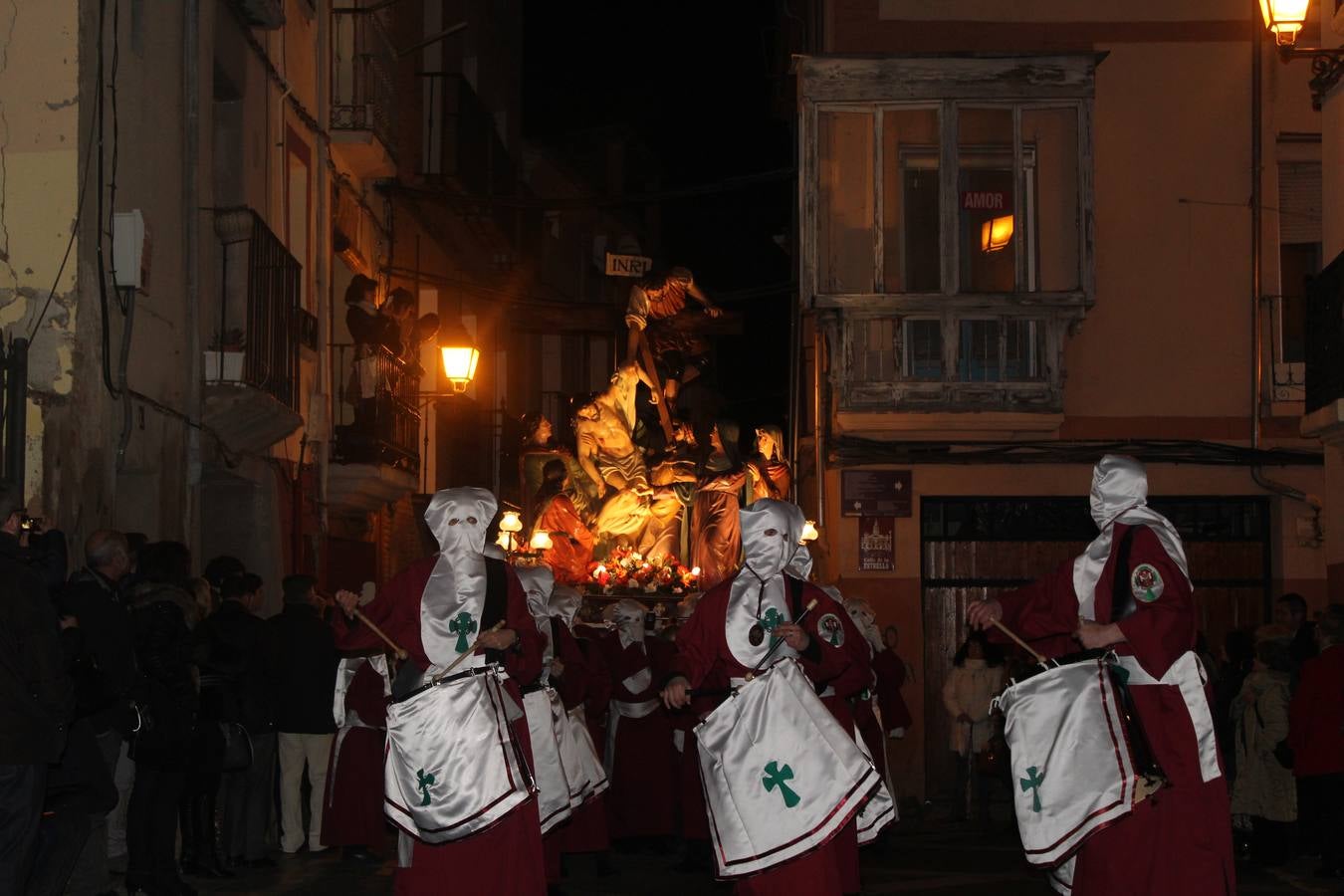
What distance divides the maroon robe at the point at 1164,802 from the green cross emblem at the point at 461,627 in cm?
285

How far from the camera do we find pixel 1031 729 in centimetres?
845

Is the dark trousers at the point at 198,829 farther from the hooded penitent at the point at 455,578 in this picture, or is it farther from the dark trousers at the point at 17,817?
the dark trousers at the point at 17,817

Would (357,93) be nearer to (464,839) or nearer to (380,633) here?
(380,633)

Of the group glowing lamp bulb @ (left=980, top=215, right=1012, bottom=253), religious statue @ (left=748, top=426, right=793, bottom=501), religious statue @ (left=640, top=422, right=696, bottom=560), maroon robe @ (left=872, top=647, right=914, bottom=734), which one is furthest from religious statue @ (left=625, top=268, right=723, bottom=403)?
maroon robe @ (left=872, top=647, right=914, bottom=734)

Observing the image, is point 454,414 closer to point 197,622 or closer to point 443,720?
point 197,622

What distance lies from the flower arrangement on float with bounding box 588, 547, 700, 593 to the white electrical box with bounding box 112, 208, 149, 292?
28.1 ft

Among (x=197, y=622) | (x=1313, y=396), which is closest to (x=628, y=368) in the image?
(x=1313, y=396)

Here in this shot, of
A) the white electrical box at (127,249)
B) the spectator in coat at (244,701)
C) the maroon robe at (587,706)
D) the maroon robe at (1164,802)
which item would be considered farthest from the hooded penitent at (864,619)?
the maroon robe at (1164,802)

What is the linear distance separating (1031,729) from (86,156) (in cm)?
748

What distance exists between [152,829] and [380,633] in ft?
8.43

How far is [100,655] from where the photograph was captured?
9117 mm

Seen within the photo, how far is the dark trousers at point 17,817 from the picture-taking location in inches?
298

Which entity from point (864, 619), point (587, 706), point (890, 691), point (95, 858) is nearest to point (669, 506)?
point (890, 691)

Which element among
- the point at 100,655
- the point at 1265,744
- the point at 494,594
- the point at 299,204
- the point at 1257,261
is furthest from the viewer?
the point at 1257,261
